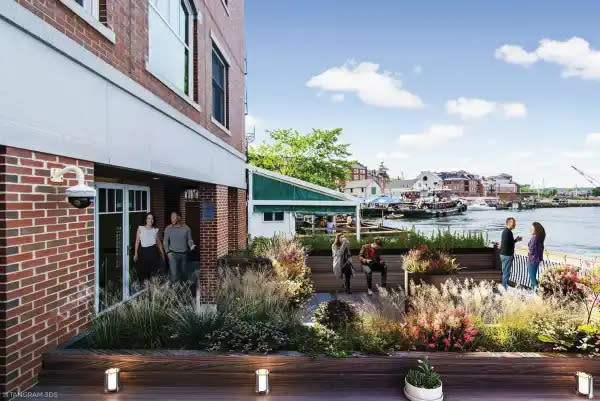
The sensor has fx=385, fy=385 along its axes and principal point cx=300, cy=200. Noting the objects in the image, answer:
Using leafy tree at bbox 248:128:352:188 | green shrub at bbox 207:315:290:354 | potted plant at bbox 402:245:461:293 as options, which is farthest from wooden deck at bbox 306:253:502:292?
leafy tree at bbox 248:128:352:188

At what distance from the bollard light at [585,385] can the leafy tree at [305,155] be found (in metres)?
31.3

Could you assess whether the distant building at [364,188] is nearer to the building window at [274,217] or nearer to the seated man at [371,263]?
the building window at [274,217]

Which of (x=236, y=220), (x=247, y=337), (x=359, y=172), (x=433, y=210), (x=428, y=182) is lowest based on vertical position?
(x=247, y=337)

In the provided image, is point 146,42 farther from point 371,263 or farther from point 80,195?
point 371,263

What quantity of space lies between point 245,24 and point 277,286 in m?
10.5

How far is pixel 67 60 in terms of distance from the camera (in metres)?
3.93

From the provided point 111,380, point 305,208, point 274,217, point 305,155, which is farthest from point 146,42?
point 305,155

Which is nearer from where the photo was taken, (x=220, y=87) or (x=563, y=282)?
(x=563, y=282)

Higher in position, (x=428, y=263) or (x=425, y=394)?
(x=428, y=263)

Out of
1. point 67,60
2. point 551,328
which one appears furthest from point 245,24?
point 551,328

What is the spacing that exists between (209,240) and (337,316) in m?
5.21

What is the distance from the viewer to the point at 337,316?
481 cm

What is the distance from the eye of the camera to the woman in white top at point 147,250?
798 centimetres

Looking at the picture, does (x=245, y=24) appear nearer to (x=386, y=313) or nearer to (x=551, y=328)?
(x=386, y=313)
